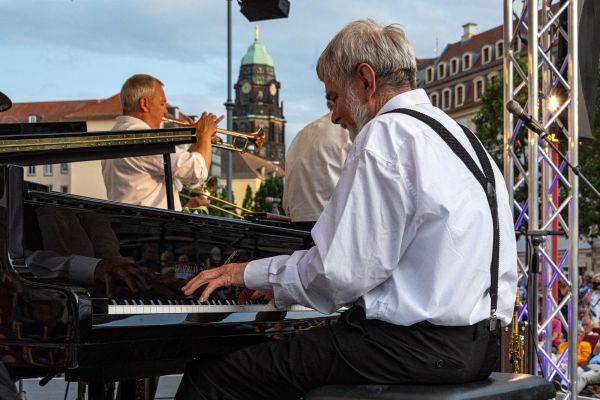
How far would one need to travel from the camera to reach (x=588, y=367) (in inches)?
401

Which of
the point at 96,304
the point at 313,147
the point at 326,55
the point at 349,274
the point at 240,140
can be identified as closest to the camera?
the point at 349,274

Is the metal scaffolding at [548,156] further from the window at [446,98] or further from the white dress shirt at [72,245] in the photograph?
the window at [446,98]

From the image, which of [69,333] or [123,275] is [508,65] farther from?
[69,333]

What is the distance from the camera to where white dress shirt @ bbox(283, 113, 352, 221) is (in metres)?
6.16

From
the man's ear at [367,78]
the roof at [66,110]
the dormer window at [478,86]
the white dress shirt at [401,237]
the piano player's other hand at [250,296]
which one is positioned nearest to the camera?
the white dress shirt at [401,237]

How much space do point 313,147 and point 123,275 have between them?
9.44ft

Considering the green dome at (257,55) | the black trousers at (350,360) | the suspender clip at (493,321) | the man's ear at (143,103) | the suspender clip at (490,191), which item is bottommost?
the black trousers at (350,360)

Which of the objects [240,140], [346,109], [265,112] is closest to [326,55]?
[346,109]

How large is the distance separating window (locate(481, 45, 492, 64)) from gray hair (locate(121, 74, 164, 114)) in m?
70.0

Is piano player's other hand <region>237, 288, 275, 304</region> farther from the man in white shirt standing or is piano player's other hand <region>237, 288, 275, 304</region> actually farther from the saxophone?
the saxophone

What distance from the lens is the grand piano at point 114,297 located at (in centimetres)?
300

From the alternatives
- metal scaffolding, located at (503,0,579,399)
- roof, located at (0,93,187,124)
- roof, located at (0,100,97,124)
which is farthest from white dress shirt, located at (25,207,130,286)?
roof, located at (0,100,97,124)

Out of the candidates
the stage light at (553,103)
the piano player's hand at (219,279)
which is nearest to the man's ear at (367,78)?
the piano player's hand at (219,279)

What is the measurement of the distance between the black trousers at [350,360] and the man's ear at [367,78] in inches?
30.1
